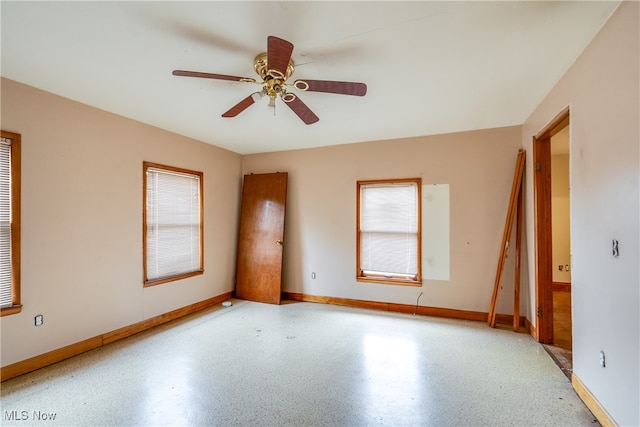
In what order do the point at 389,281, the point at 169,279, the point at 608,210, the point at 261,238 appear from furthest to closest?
the point at 261,238 → the point at 389,281 → the point at 169,279 → the point at 608,210

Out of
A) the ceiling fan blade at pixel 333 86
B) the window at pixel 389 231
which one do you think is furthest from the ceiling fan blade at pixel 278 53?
the window at pixel 389 231

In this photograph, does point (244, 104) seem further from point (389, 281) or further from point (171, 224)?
point (389, 281)

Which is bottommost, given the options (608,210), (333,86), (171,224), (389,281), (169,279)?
(389,281)

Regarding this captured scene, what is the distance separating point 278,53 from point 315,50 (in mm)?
525

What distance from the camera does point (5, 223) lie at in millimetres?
2406

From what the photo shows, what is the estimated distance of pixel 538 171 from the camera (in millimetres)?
3143

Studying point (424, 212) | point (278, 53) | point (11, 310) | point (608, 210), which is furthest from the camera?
point (424, 212)

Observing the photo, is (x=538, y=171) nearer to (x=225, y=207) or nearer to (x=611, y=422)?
(x=611, y=422)

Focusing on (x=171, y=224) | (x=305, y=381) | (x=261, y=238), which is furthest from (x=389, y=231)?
(x=171, y=224)

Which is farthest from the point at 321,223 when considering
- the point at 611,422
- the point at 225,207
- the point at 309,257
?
the point at 611,422

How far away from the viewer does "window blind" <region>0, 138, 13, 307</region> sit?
2387mm

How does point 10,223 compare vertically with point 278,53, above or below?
below
